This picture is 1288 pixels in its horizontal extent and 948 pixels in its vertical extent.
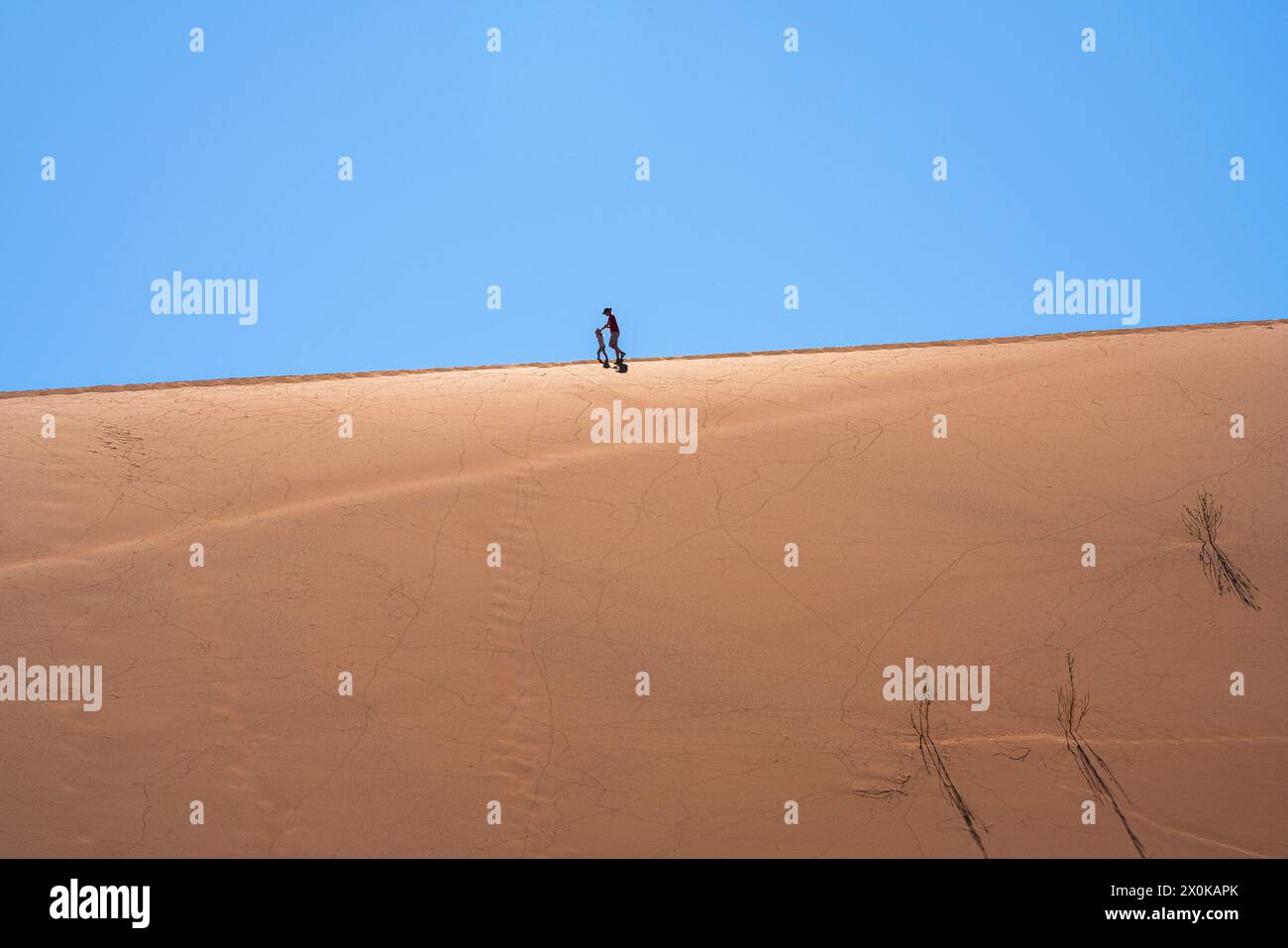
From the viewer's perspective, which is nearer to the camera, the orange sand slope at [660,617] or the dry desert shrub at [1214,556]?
the orange sand slope at [660,617]

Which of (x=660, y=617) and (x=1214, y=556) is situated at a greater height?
(x=1214, y=556)

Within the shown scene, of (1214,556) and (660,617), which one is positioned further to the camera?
(1214,556)

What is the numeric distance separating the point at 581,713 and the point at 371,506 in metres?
3.00

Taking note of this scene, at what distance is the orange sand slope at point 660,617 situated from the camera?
604 cm

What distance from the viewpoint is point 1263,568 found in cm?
747

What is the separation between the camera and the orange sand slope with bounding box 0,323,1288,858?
6.04 m

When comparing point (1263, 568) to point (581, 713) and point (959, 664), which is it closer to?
point (959, 664)

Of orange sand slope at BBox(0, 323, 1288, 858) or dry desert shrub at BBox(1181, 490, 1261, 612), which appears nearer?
orange sand slope at BBox(0, 323, 1288, 858)

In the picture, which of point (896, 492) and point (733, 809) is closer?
point (733, 809)

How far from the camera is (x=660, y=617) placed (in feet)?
24.3

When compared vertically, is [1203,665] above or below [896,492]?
below
